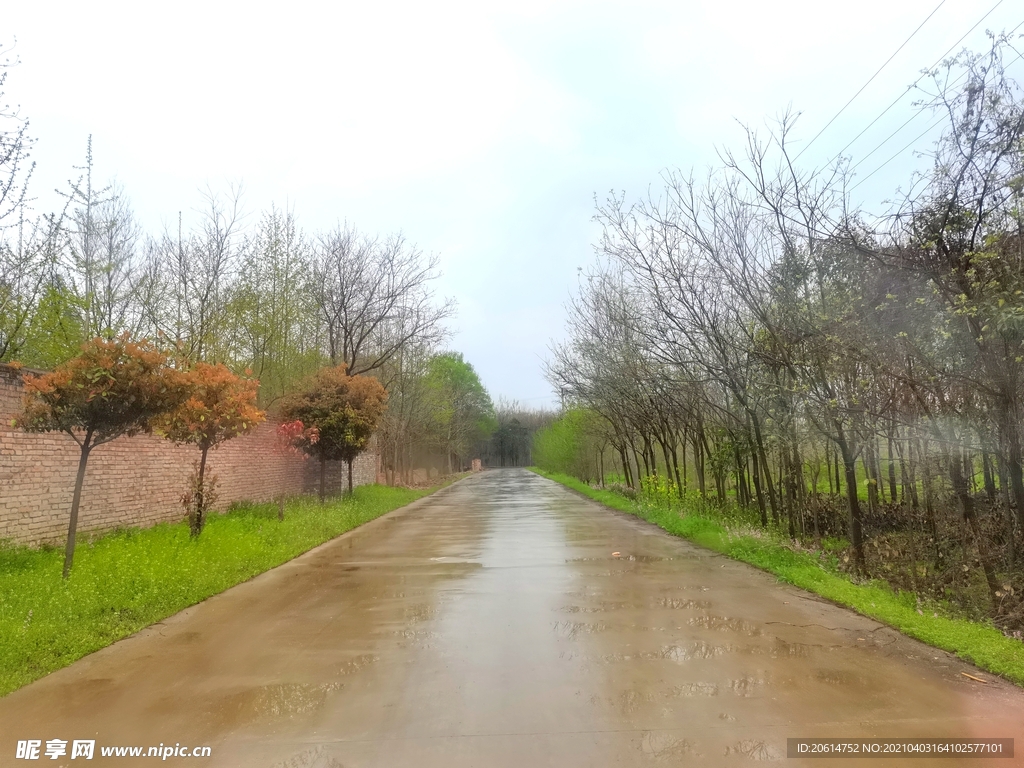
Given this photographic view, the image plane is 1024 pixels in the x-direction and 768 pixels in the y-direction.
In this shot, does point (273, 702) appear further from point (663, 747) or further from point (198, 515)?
point (198, 515)

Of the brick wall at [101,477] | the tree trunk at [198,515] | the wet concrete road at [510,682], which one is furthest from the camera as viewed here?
the tree trunk at [198,515]

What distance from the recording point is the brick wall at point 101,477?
9047 millimetres

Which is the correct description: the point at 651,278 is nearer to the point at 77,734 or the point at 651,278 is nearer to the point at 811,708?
the point at 811,708

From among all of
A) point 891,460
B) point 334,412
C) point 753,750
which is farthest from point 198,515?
point 891,460

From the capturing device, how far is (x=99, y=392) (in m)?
8.24

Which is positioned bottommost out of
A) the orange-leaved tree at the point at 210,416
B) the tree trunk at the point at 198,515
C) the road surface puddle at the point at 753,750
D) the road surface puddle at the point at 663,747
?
the road surface puddle at the point at 753,750

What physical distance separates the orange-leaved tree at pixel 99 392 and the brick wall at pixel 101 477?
107cm

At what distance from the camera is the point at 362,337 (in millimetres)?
24594

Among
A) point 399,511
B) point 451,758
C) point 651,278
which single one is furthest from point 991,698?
point 399,511

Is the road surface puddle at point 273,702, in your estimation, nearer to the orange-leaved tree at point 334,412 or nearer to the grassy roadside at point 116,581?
the grassy roadside at point 116,581

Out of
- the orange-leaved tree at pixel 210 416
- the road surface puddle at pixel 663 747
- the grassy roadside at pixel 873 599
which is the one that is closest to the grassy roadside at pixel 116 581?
the orange-leaved tree at pixel 210 416

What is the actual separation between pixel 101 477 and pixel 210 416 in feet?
6.30

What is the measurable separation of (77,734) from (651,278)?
38.1 feet

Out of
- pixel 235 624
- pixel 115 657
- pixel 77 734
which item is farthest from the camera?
pixel 235 624
